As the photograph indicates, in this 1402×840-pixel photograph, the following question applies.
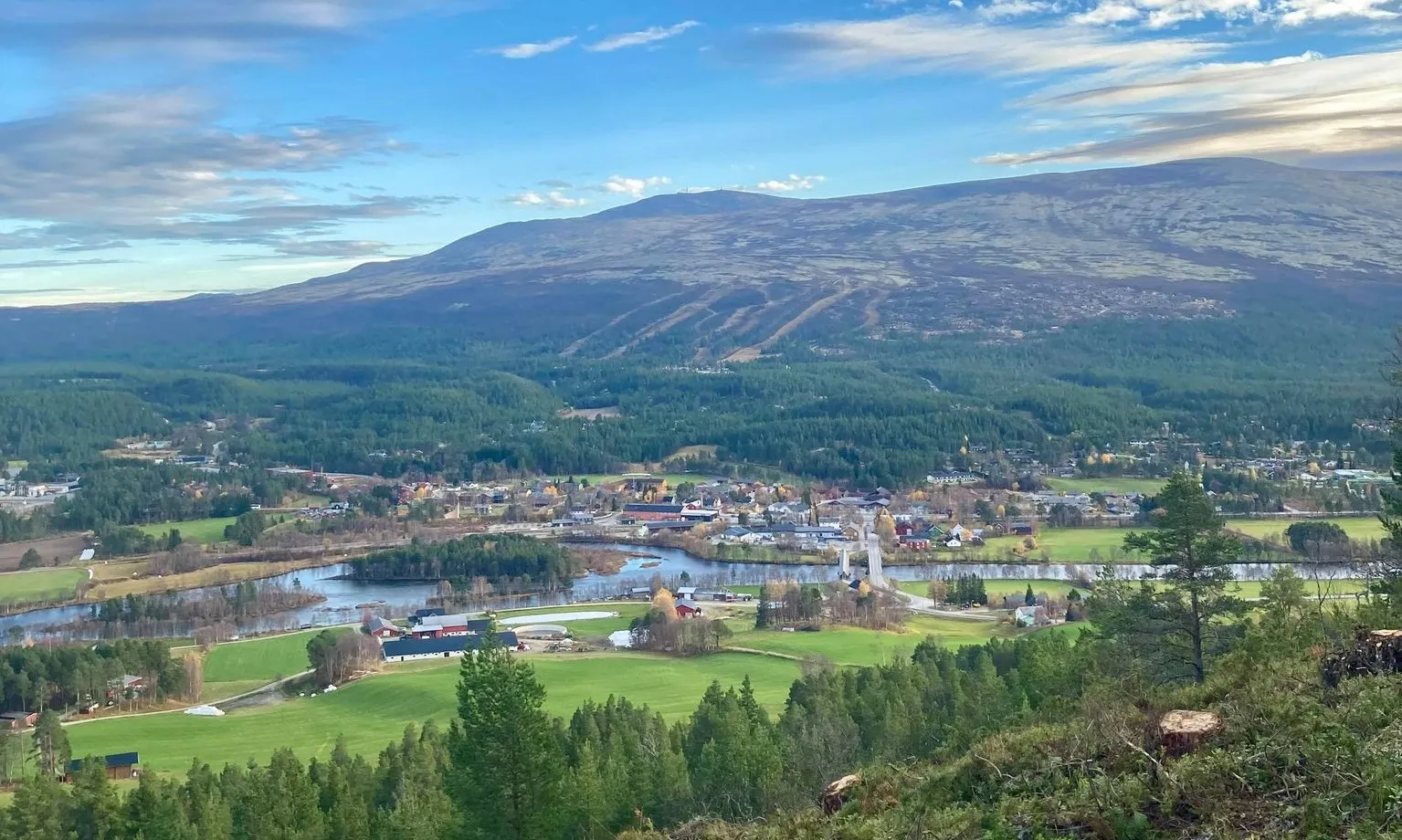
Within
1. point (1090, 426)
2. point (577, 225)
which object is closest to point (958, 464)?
point (1090, 426)

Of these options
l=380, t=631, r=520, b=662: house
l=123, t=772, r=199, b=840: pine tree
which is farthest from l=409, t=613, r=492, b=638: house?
l=123, t=772, r=199, b=840: pine tree

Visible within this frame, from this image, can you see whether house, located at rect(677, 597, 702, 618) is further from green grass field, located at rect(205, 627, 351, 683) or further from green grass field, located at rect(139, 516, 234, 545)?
green grass field, located at rect(139, 516, 234, 545)

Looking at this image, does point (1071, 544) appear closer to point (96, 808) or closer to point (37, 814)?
point (96, 808)

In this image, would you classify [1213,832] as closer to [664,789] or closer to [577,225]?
[664,789]

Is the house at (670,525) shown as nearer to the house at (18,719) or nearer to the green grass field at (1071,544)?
the green grass field at (1071,544)

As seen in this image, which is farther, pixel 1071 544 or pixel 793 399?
pixel 793 399

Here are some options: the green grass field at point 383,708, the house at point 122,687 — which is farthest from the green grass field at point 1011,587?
the house at point 122,687

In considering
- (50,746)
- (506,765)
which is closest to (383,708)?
(50,746)
